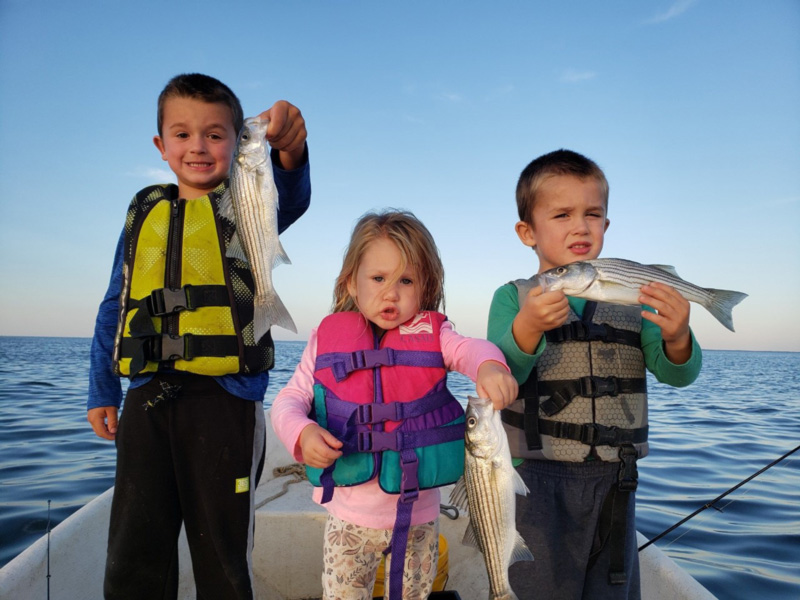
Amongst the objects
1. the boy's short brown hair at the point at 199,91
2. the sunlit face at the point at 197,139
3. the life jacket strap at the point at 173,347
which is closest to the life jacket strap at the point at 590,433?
the life jacket strap at the point at 173,347

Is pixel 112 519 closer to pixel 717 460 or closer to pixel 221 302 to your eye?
pixel 221 302

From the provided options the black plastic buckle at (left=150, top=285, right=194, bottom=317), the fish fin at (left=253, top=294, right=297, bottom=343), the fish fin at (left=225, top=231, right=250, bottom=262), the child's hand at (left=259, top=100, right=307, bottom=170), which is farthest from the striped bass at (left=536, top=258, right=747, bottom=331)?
the black plastic buckle at (left=150, top=285, right=194, bottom=317)

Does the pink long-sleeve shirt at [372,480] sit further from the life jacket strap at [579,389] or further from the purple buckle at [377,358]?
the life jacket strap at [579,389]

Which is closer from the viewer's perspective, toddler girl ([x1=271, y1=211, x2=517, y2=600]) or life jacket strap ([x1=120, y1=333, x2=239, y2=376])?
toddler girl ([x1=271, y1=211, x2=517, y2=600])

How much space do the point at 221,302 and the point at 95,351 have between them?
2.91ft

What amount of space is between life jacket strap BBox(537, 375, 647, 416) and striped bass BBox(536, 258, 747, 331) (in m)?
0.59

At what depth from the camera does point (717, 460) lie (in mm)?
9016

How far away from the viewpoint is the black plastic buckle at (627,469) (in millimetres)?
2506

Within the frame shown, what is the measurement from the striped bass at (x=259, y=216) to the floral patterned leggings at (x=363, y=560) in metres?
1.03

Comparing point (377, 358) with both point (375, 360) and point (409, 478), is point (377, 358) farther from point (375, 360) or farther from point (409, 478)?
point (409, 478)

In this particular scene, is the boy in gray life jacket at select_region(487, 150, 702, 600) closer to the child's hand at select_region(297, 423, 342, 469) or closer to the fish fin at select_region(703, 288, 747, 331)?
the fish fin at select_region(703, 288, 747, 331)

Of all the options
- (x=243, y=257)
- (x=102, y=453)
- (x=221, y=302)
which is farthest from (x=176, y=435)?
(x=102, y=453)

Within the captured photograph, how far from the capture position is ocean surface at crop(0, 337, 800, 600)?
5453mm

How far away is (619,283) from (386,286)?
1093mm
